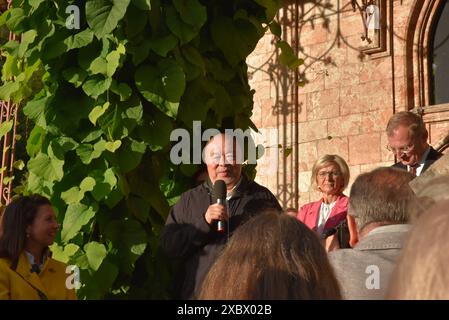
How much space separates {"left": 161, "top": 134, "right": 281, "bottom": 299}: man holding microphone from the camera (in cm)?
401

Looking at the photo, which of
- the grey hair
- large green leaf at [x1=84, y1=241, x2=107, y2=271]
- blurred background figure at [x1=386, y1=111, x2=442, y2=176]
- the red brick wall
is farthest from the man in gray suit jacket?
the red brick wall

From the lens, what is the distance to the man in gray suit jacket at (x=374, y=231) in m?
2.86

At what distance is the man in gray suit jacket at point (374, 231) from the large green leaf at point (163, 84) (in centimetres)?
129

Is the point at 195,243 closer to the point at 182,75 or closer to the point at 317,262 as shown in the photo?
the point at 182,75

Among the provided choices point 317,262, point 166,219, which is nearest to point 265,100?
point 166,219

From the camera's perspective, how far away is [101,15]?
4078 millimetres

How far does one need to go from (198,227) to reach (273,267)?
2.14m

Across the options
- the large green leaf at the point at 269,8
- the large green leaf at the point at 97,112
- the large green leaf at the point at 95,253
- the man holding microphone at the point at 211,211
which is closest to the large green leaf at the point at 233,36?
the large green leaf at the point at 269,8

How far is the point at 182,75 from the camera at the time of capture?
13.5 ft

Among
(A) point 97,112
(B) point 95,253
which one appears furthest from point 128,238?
(A) point 97,112

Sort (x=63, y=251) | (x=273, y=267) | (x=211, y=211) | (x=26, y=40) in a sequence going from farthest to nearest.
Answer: (x=26, y=40) → (x=63, y=251) → (x=211, y=211) → (x=273, y=267)

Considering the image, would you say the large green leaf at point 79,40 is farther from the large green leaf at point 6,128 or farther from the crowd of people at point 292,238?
the large green leaf at point 6,128

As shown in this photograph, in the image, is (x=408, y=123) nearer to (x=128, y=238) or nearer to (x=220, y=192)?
(x=220, y=192)

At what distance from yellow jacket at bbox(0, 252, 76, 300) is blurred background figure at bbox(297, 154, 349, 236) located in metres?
1.61
